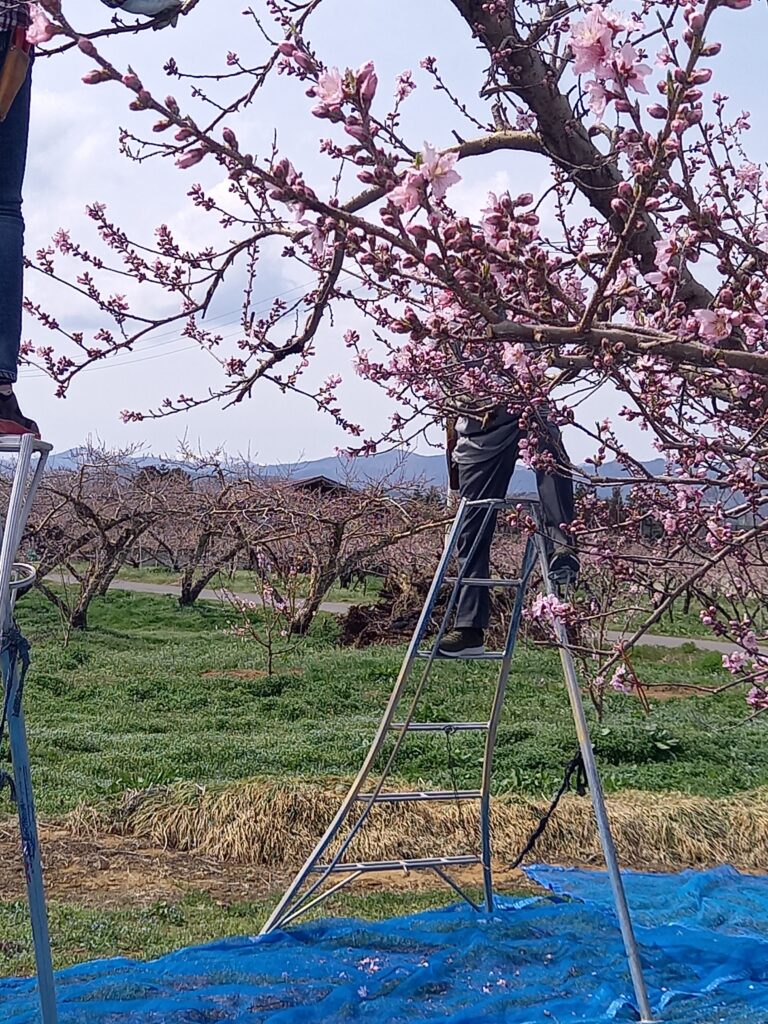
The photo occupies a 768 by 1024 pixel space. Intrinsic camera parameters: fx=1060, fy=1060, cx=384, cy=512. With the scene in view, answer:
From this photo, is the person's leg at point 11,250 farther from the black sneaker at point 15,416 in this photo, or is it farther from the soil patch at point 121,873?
the soil patch at point 121,873

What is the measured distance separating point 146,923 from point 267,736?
3325 mm

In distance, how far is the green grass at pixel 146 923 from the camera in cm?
410

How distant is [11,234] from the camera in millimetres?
2107

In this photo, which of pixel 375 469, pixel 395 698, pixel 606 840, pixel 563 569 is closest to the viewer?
pixel 606 840

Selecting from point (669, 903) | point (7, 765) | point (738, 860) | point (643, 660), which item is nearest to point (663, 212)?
point (669, 903)

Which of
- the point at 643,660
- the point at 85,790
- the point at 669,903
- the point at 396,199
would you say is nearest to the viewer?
the point at 396,199

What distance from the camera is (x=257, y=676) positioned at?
10.4 meters

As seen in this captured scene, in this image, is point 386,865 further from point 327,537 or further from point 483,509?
point 327,537

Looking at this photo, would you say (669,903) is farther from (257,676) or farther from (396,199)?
(257,676)

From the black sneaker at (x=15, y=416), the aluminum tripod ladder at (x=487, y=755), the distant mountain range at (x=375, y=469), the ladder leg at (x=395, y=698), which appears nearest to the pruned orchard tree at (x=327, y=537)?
the distant mountain range at (x=375, y=469)

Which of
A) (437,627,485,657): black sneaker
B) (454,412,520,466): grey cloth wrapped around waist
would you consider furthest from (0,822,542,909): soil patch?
(454,412,520,466): grey cloth wrapped around waist

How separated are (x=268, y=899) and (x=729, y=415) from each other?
3.29 metres

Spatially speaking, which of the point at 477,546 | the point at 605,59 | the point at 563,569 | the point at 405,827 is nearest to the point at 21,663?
the point at 605,59

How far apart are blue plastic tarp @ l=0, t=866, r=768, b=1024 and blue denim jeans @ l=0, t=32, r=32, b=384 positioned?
2.20 m
